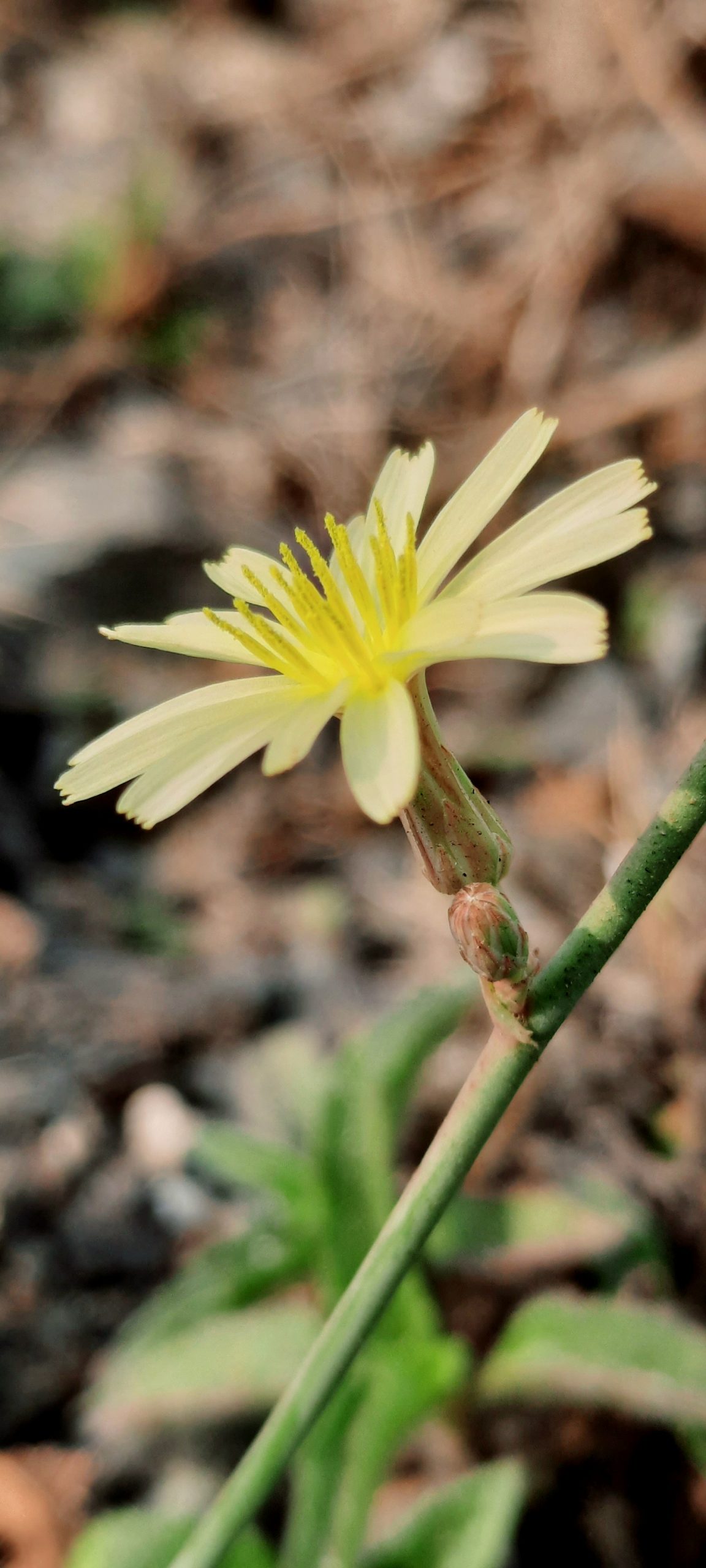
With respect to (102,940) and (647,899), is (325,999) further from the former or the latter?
(647,899)

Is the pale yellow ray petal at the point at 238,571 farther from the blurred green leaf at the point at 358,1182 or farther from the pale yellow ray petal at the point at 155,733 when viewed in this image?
the blurred green leaf at the point at 358,1182

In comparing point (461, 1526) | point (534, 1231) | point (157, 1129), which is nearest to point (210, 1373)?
point (461, 1526)

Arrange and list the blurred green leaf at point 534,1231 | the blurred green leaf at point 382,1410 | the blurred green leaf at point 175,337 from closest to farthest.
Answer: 1. the blurred green leaf at point 382,1410
2. the blurred green leaf at point 534,1231
3. the blurred green leaf at point 175,337

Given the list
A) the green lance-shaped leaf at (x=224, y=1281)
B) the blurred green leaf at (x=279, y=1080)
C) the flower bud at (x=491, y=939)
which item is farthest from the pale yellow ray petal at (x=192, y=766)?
the blurred green leaf at (x=279, y=1080)

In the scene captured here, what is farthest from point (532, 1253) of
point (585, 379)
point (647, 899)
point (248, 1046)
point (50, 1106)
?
point (585, 379)

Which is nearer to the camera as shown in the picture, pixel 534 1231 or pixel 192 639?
pixel 192 639

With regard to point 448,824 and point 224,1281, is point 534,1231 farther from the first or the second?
point 448,824

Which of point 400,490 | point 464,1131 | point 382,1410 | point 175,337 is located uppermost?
point 175,337
